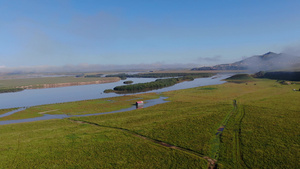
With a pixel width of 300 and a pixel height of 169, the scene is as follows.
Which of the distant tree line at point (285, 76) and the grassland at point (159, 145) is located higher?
the distant tree line at point (285, 76)

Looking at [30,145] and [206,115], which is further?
[206,115]

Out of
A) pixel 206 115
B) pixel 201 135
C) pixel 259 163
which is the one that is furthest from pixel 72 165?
pixel 206 115

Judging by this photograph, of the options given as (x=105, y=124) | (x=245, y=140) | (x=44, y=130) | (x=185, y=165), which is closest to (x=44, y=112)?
(x=44, y=130)

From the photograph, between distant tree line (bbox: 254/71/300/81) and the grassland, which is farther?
distant tree line (bbox: 254/71/300/81)

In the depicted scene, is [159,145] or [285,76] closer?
[159,145]

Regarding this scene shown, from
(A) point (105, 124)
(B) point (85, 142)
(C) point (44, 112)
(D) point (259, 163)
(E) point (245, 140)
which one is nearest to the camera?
(D) point (259, 163)

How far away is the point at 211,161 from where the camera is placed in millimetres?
21219

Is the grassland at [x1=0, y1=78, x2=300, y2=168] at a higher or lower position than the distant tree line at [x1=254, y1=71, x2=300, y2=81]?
lower

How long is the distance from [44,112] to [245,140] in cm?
5333

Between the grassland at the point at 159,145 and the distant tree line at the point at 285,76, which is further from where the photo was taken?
the distant tree line at the point at 285,76

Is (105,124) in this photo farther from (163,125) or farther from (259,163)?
(259,163)

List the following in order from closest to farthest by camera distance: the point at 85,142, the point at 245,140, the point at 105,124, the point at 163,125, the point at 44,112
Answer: the point at 245,140 → the point at 85,142 → the point at 163,125 → the point at 105,124 → the point at 44,112

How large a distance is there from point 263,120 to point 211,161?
64.7 ft

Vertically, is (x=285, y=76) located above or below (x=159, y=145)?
above
